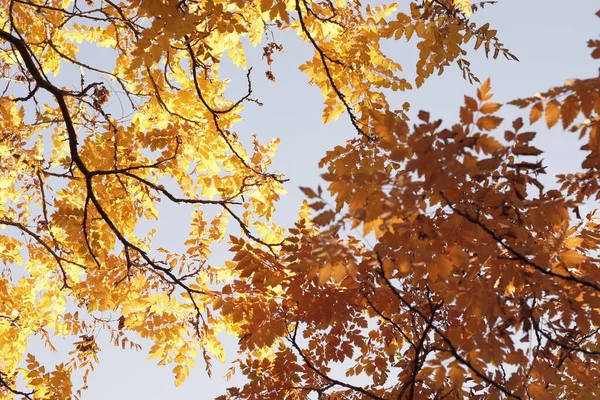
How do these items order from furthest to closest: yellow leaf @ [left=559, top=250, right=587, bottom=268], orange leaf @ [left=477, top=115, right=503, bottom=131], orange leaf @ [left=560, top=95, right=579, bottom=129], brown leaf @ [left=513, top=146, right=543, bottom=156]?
yellow leaf @ [left=559, top=250, right=587, bottom=268] < brown leaf @ [left=513, top=146, right=543, bottom=156] < orange leaf @ [left=477, top=115, right=503, bottom=131] < orange leaf @ [left=560, top=95, right=579, bottom=129]

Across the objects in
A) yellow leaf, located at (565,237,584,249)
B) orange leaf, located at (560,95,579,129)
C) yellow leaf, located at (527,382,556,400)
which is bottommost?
yellow leaf, located at (527,382,556,400)

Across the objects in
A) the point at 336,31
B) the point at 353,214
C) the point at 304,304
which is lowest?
the point at 353,214

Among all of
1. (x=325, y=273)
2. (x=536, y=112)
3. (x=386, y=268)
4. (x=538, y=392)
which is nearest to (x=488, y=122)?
(x=536, y=112)

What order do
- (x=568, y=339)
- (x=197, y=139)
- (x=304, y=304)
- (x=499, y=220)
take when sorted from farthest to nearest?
(x=197, y=139), (x=304, y=304), (x=568, y=339), (x=499, y=220)

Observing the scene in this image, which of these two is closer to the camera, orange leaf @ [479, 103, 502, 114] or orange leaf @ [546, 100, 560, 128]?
orange leaf @ [546, 100, 560, 128]

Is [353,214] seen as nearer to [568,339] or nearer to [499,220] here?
[499,220]

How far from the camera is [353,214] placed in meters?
2.20

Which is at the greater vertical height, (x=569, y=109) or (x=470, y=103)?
(x=470, y=103)

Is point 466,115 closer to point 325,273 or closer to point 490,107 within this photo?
point 490,107

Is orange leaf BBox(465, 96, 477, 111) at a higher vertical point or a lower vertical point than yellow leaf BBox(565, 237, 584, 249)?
higher

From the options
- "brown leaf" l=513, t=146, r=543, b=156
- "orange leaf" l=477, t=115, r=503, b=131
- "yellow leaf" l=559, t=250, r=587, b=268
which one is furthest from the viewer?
"yellow leaf" l=559, t=250, r=587, b=268

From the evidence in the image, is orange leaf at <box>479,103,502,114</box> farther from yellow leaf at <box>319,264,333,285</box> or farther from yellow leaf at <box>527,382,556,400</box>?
yellow leaf at <box>527,382,556,400</box>

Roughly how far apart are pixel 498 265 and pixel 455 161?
2.80ft

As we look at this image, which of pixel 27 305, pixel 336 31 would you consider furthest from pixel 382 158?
pixel 27 305
